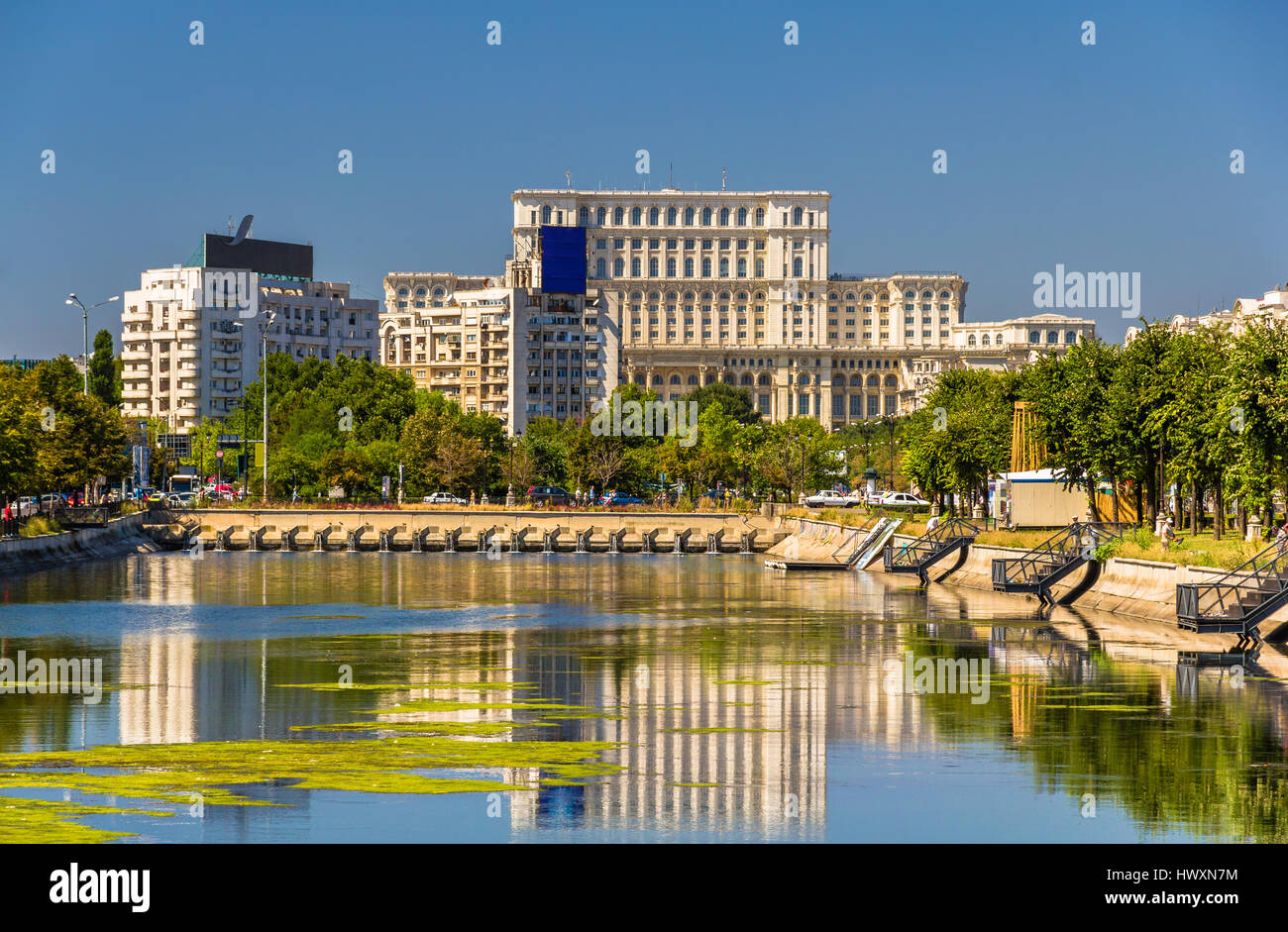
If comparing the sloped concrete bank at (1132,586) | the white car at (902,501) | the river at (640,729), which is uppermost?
the white car at (902,501)

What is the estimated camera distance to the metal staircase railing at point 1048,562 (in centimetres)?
5284

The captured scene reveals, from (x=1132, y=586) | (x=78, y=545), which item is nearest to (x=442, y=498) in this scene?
(x=78, y=545)

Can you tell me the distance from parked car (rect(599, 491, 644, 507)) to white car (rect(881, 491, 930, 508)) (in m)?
21.4

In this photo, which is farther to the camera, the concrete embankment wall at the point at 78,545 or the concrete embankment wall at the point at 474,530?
the concrete embankment wall at the point at 474,530

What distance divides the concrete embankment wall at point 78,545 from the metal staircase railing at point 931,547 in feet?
132

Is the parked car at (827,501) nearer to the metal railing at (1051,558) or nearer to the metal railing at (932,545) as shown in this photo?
the metal railing at (932,545)

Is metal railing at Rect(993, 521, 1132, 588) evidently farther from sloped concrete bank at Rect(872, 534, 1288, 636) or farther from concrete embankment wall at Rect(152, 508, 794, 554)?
concrete embankment wall at Rect(152, 508, 794, 554)

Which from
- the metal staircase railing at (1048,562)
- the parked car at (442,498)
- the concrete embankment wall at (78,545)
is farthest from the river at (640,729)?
the parked car at (442,498)

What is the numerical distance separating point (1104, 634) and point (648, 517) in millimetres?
75308

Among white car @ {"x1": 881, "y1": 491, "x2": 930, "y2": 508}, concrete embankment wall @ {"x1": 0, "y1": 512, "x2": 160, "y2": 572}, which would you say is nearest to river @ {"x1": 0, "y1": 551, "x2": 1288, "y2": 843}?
concrete embankment wall @ {"x1": 0, "y1": 512, "x2": 160, "y2": 572}

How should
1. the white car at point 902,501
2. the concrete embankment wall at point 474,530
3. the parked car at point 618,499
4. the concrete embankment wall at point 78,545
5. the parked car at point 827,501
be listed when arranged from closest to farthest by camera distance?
the concrete embankment wall at point 78,545 → the concrete embankment wall at point 474,530 → the white car at point 902,501 → the parked car at point 827,501 → the parked car at point 618,499

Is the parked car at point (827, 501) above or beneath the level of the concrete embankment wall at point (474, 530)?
above

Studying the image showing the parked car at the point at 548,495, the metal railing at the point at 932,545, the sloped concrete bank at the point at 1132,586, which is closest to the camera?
the sloped concrete bank at the point at 1132,586

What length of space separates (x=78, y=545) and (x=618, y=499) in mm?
56624
